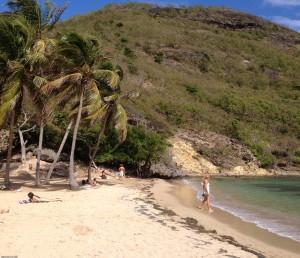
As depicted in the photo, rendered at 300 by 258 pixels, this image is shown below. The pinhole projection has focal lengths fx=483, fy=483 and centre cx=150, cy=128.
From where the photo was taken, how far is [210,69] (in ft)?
341

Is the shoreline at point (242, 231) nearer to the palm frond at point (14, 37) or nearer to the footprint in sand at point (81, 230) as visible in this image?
the footprint in sand at point (81, 230)

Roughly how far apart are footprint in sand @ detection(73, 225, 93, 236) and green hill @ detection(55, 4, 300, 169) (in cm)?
4370

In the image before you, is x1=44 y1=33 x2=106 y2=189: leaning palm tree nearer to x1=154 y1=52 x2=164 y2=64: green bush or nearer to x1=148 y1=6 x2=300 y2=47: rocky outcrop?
x1=154 y1=52 x2=164 y2=64: green bush

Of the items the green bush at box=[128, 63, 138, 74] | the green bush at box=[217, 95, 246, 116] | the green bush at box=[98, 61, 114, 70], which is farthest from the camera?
the green bush at box=[128, 63, 138, 74]

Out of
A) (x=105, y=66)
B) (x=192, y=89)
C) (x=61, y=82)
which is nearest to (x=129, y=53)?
(x=192, y=89)

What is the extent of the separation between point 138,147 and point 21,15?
17682mm

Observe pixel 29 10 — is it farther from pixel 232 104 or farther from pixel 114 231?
pixel 232 104

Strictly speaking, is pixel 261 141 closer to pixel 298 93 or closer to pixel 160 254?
pixel 298 93

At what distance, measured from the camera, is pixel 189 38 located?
116 m

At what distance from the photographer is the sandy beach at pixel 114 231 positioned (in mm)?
11812

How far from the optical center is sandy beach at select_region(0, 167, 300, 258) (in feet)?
38.8

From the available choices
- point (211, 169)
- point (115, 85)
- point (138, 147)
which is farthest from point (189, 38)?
point (115, 85)

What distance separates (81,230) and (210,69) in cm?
9268

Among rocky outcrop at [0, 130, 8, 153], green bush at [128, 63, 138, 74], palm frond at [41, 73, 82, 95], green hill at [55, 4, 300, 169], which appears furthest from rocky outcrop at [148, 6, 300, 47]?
palm frond at [41, 73, 82, 95]
